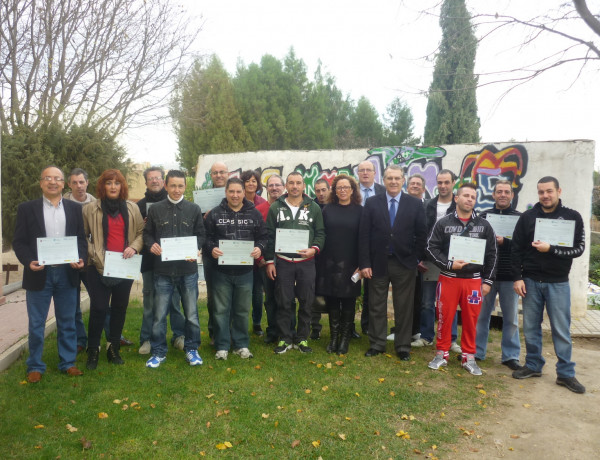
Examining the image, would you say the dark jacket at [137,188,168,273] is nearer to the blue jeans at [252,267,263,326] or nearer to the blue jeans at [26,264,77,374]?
the blue jeans at [26,264,77,374]

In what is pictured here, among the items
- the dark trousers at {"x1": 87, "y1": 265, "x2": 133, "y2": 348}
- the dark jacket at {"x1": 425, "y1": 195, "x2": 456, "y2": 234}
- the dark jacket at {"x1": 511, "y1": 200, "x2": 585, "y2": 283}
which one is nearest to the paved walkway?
the dark trousers at {"x1": 87, "y1": 265, "x2": 133, "y2": 348}

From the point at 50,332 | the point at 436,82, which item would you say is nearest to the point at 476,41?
the point at 50,332

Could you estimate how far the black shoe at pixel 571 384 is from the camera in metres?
4.62

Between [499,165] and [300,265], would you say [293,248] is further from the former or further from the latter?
[499,165]

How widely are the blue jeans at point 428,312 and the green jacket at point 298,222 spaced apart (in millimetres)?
1691

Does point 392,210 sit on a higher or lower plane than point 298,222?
higher

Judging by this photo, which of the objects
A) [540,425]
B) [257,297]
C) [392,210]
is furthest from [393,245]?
[540,425]

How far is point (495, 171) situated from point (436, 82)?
55.5ft

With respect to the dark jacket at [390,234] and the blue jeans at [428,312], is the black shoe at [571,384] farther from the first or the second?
the dark jacket at [390,234]

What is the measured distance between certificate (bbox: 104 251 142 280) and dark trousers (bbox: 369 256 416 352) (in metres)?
2.76

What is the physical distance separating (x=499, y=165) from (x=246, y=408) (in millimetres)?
6673

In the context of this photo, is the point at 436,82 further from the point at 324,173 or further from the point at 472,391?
the point at 472,391

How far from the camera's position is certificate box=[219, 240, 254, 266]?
16.5ft

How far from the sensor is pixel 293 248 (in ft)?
17.1
